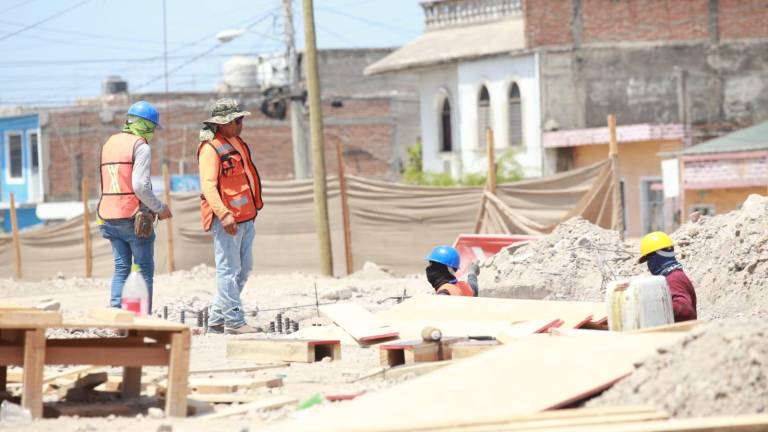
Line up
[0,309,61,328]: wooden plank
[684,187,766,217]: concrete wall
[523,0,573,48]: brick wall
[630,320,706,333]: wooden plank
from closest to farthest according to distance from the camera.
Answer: [0,309,61,328]: wooden plank
[630,320,706,333]: wooden plank
[684,187,766,217]: concrete wall
[523,0,573,48]: brick wall

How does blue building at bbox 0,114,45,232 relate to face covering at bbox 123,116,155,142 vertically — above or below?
above

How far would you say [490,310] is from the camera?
36.6ft

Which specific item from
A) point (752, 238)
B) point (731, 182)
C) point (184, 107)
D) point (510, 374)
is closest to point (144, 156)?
point (510, 374)

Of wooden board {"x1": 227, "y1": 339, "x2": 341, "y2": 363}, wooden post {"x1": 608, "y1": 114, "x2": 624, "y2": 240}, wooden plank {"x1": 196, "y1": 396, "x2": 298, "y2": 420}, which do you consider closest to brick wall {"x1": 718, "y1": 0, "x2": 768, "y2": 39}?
wooden post {"x1": 608, "y1": 114, "x2": 624, "y2": 240}

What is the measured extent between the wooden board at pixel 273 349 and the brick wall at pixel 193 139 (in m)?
46.0

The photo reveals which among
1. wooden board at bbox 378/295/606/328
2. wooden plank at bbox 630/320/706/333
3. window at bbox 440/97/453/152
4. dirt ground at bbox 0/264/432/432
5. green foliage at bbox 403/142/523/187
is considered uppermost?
window at bbox 440/97/453/152

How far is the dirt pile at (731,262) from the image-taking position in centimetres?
1330

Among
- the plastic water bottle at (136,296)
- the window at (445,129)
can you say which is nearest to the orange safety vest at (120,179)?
the plastic water bottle at (136,296)

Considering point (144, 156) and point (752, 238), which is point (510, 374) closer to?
point (144, 156)

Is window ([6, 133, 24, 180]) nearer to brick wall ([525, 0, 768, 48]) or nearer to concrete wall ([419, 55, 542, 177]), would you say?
concrete wall ([419, 55, 542, 177])

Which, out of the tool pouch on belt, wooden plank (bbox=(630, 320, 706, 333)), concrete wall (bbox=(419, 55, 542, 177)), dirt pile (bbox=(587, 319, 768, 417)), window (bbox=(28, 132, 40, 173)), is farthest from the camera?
window (bbox=(28, 132, 40, 173))

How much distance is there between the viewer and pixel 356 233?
23.8 m

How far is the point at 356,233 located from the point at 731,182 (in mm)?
14086

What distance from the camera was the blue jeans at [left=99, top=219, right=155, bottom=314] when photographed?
448 inches
